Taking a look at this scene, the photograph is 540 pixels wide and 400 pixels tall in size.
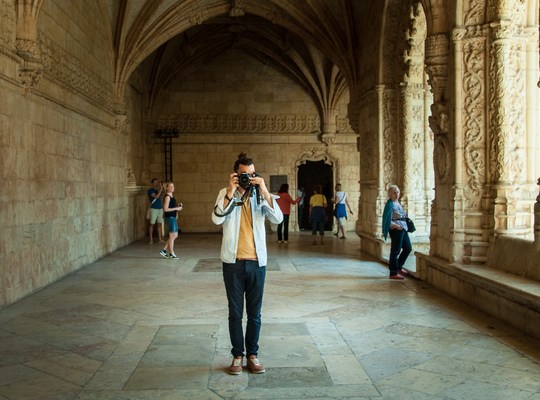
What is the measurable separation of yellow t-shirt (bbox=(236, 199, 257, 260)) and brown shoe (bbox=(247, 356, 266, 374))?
69 cm

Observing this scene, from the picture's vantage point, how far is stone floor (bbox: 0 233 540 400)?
3.42 metres

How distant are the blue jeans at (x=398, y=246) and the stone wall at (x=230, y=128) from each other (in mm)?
9448

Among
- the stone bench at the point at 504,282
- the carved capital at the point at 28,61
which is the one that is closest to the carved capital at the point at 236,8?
the carved capital at the point at 28,61

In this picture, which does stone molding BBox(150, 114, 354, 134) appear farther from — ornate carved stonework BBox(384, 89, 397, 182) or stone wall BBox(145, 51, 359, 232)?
ornate carved stonework BBox(384, 89, 397, 182)

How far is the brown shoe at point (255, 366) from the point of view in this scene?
3695 mm

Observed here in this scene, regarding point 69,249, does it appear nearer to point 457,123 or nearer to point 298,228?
point 457,123

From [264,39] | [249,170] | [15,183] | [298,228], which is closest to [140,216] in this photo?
[298,228]

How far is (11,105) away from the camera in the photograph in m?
6.39

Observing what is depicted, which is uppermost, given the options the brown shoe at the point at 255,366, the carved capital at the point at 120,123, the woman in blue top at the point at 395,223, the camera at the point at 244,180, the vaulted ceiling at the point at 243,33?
the vaulted ceiling at the point at 243,33

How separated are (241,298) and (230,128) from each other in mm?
13593

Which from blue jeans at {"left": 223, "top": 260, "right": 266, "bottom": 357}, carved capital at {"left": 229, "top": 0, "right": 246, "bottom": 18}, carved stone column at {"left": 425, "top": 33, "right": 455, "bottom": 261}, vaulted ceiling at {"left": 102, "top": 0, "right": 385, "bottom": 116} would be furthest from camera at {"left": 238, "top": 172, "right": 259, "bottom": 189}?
carved capital at {"left": 229, "top": 0, "right": 246, "bottom": 18}

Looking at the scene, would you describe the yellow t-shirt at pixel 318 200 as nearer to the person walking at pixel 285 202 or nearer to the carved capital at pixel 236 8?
the person walking at pixel 285 202

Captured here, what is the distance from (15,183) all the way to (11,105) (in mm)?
910

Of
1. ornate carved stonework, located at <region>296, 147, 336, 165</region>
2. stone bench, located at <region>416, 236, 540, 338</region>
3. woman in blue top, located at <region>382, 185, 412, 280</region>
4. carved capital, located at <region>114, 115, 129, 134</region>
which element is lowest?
stone bench, located at <region>416, 236, 540, 338</region>
